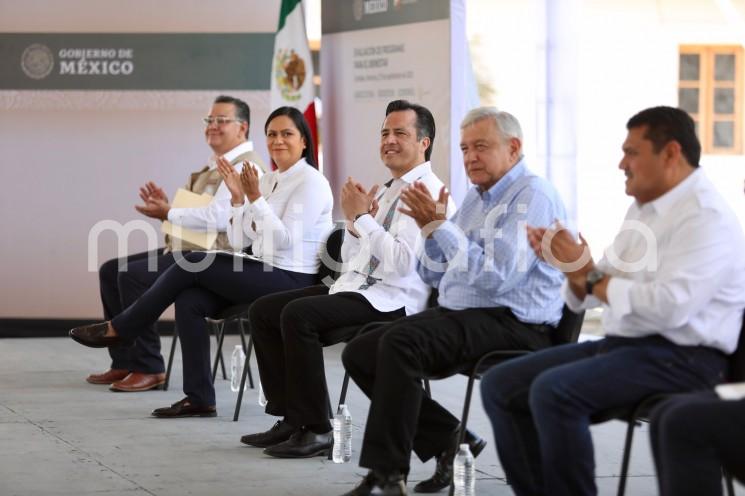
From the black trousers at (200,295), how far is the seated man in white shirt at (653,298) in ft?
6.60

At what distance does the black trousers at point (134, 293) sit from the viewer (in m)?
5.65

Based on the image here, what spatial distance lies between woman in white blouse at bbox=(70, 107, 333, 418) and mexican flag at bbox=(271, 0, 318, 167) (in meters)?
2.13

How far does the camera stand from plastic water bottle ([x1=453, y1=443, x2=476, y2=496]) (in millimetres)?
3395

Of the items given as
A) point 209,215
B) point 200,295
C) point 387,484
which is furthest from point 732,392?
point 209,215

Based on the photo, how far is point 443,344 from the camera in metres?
3.31

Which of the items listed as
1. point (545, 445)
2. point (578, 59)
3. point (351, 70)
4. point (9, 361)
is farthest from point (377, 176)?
point (545, 445)

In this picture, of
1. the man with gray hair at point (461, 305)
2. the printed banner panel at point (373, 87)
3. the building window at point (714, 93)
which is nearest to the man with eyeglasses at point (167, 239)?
the printed banner panel at point (373, 87)

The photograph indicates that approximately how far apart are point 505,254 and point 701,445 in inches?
42.1

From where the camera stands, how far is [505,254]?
3.32m

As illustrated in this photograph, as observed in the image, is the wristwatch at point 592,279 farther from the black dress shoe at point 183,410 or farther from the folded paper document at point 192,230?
the folded paper document at point 192,230

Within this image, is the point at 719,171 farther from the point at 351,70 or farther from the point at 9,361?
the point at 9,361

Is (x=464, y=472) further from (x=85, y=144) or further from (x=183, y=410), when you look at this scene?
(x=85, y=144)

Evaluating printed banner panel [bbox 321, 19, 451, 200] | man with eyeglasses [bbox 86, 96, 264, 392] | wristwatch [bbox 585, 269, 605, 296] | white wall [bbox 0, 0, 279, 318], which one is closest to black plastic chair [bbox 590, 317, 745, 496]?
wristwatch [bbox 585, 269, 605, 296]

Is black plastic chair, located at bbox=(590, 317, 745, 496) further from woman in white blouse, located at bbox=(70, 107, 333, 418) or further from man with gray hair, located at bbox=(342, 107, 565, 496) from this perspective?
woman in white blouse, located at bbox=(70, 107, 333, 418)
